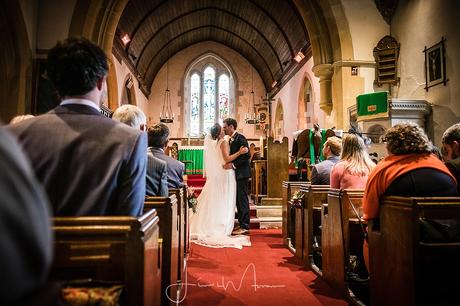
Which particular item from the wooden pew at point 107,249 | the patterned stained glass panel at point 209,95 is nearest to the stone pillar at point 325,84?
the wooden pew at point 107,249

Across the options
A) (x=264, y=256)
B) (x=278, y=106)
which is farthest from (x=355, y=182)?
(x=278, y=106)

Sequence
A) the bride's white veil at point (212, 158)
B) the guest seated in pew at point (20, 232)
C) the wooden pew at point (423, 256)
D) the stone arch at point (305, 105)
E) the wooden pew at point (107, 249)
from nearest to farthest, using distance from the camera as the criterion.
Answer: the guest seated in pew at point (20, 232) → the wooden pew at point (107, 249) → the wooden pew at point (423, 256) → the bride's white veil at point (212, 158) → the stone arch at point (305, 105)

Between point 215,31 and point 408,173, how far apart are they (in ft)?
44.4

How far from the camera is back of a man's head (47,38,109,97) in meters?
1.25

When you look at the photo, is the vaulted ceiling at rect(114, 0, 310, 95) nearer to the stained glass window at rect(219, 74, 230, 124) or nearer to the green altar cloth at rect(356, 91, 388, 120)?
the stained glass window at rect(219, 74, 230, 124)

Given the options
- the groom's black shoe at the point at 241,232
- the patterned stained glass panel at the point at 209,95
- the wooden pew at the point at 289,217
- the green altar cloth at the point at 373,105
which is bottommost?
the groom's black shoe at the point at 241,232

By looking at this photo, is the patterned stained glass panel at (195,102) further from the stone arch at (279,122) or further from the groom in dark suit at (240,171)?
the groom in dark suit at (240,171)

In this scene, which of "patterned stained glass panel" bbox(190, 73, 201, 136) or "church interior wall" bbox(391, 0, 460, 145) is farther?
"patterned stained glass panel" bbox(190, 73, 201, 136)

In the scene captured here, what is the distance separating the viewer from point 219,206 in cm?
507

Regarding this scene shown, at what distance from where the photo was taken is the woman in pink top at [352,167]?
3.01m

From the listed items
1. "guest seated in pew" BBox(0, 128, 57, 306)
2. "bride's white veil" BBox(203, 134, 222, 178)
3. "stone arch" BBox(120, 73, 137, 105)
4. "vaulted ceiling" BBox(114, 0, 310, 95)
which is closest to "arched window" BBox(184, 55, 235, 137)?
"vaulted ceiling" BBox(114, 0, 310, 95)

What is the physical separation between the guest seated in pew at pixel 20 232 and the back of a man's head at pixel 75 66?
31.9 inches

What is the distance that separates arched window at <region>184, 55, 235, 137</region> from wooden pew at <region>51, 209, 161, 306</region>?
1457 centimetres

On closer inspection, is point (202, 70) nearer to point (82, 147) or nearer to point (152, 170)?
point (152, 170)
